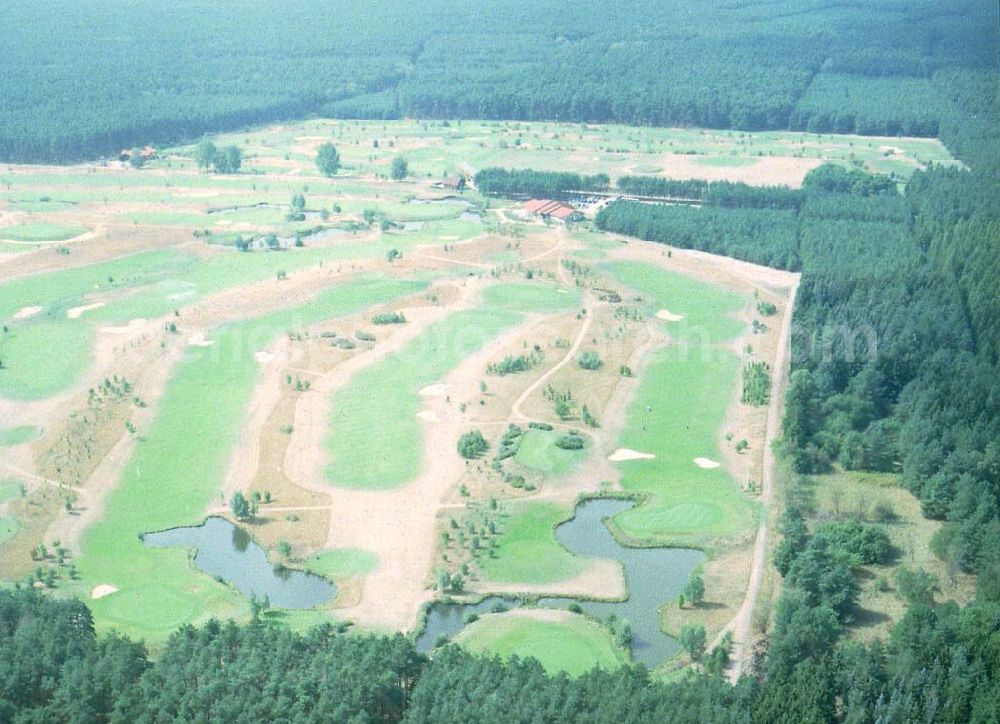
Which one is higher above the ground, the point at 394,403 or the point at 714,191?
the point at 714,191

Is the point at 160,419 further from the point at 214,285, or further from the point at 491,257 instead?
the point at 491,257

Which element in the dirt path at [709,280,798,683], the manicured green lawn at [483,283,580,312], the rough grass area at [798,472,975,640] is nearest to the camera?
the dirt path at [709,280,798,683]

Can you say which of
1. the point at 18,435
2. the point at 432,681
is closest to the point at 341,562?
the point at 432,681

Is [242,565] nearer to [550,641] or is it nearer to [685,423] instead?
[550,641]

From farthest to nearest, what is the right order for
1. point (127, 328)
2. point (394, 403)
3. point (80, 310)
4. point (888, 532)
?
point (80, 310), point (127, 328), point (394, 403), point (888, 532)

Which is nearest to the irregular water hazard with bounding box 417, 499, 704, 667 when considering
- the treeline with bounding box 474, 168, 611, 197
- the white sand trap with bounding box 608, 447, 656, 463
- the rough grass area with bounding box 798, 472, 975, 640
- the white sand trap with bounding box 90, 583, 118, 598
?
the white sand trap with bounding box 608, 447, 656, 463

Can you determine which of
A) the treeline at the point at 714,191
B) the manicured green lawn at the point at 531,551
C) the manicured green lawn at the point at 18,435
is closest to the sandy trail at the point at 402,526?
the manicured green lawn at the point at 531,551

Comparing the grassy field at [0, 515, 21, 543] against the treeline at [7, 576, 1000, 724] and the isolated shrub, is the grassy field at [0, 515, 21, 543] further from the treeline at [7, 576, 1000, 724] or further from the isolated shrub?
the isolated shrub

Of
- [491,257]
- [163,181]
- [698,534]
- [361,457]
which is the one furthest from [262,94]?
[698,534]
